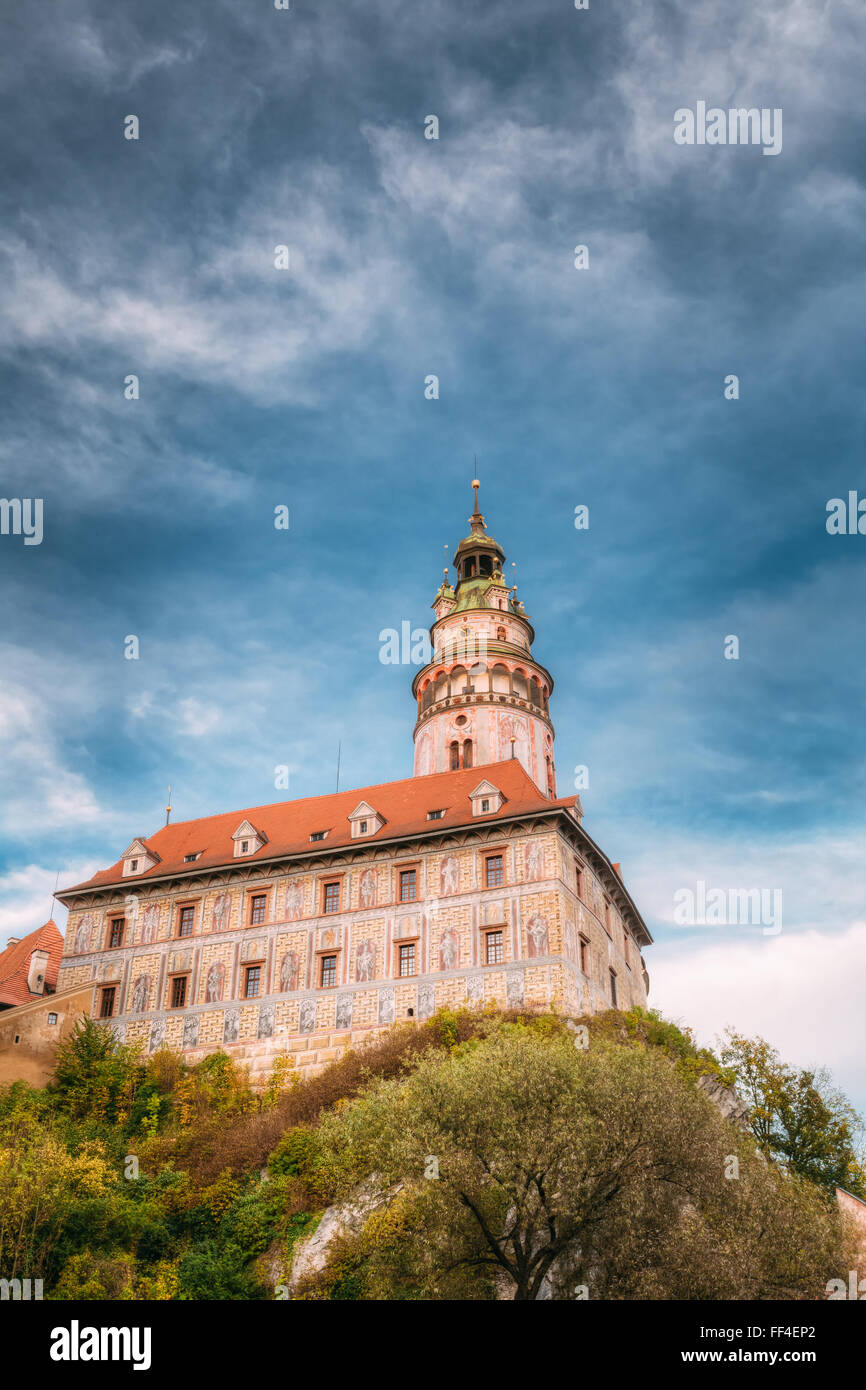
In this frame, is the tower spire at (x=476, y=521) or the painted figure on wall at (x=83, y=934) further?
the tower spire at (x=476, y=521)

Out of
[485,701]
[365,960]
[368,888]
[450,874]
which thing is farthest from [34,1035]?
[485,701]

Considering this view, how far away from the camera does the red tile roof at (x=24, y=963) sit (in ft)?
151

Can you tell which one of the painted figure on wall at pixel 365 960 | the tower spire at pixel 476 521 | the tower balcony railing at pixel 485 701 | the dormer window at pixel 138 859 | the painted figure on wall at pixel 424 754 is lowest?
the painted figure on wall at pixel 365 960

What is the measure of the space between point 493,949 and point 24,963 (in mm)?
21240

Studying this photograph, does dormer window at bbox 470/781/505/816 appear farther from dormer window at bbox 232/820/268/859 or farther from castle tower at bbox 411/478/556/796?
castle tower at bbox 411/478/556/796

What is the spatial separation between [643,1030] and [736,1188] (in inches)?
615

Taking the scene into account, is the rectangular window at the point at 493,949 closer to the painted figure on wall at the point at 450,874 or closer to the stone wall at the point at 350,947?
the stone wall at the point at 350,947

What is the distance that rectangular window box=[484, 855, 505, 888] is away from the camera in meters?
41.5

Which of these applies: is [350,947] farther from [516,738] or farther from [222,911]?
[516,738]

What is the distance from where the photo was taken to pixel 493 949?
40.4 m

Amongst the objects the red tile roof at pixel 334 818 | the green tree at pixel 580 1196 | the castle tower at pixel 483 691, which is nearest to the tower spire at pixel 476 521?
the castle tower at pixel 483 691

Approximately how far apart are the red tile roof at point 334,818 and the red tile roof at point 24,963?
9.89ft
